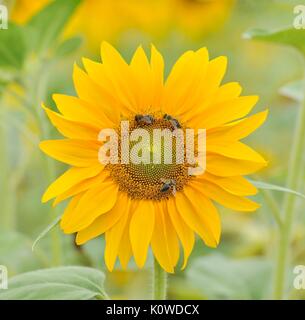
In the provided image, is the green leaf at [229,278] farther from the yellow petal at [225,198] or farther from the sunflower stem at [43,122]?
the yellow petal at [225,198]

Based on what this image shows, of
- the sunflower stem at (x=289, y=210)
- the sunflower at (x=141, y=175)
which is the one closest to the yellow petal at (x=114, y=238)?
the sunflower at (x=141, y=175)

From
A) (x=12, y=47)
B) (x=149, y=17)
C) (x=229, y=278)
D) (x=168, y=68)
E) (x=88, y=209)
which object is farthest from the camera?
(x=149, y=17)

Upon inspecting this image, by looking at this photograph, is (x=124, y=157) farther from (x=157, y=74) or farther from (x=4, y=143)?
(x=4, y=143)

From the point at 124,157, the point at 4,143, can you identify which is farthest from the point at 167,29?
the point at 124,157

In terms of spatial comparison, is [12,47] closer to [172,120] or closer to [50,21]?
[50,21]

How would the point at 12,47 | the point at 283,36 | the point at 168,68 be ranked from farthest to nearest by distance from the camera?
the point at 168,68 → the point at 12,47 → the point at 283,36

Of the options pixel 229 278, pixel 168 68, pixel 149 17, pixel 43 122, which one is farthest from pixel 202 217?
pixel 149 17
